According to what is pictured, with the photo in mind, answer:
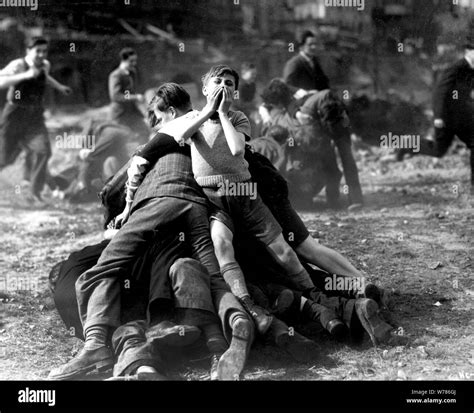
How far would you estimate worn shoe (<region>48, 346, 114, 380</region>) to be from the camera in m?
5.73

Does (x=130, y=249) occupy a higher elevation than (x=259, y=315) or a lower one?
higher

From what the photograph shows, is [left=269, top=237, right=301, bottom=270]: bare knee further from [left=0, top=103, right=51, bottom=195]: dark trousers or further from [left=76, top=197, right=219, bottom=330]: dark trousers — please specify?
[left=0, top=103, right=51, bottom=195]: dark trousers

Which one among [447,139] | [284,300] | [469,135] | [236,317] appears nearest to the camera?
[236,317]

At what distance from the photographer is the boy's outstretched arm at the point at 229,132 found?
617 centimetres

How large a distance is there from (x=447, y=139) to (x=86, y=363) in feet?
21.7

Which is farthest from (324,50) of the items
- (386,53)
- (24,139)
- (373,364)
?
(373,364)

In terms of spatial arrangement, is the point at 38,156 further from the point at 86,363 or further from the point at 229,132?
the point at 86,363

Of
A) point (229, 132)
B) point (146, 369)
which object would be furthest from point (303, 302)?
point (229, 132)

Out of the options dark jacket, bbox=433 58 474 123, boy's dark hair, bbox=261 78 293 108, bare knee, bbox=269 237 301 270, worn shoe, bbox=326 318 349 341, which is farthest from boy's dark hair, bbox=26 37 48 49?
worn shoe, bbox=326 318 349 341

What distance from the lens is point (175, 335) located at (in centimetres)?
565

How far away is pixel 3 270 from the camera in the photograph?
319 inches

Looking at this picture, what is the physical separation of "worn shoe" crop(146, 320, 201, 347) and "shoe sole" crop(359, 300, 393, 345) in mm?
1065

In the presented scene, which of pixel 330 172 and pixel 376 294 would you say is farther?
pixel 330 172

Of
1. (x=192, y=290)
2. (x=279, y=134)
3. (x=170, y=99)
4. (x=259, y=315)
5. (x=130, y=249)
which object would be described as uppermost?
(x=170, y=99)
